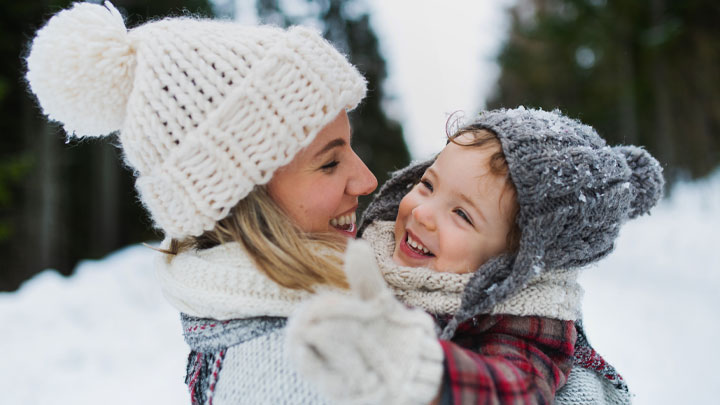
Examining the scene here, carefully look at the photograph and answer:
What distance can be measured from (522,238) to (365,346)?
80 centimetres

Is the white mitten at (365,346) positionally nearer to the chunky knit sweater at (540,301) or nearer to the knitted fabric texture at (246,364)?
the knitted fabric texture at (246,364)

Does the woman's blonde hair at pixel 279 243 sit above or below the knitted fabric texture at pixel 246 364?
above

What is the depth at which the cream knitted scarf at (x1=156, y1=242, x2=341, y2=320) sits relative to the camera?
56.6 inches

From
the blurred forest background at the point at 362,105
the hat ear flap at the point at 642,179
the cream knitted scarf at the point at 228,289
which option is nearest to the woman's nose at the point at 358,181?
the cream knitted scarf at the point at 228,289

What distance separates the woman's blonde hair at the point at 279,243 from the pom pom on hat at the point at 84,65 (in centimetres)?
55

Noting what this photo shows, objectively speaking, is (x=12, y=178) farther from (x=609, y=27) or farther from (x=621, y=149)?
(x=609, y=27)

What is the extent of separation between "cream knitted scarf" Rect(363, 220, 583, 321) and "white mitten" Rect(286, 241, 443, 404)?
523 millimetres

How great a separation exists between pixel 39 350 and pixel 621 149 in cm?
438

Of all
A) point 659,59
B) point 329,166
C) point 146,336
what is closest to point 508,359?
point 329,166

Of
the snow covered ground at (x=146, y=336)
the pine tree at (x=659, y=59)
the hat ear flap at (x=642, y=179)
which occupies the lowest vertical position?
the snow covered ground at (x=146, y=336)

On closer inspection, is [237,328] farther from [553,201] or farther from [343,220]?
[553,201]

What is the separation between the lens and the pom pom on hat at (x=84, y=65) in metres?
1.61

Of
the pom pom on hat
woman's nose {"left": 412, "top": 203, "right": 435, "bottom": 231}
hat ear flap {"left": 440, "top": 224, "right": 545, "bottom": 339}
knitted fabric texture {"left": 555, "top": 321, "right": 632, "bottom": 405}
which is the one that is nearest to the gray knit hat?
hat ear flap {"left": 440, "top": 224, "right": 545, "bottom": 339}

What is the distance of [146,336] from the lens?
15.4ft
